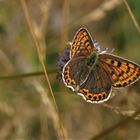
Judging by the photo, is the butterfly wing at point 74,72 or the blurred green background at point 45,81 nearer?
the butterfly wing at point 74,72

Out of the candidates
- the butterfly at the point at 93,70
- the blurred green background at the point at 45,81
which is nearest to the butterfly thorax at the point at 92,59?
the butterfly at the point at 93,70

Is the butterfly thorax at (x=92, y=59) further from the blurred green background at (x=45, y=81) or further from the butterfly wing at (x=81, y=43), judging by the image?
the blurred green background at (x=45, y=81)

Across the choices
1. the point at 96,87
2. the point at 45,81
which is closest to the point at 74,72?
the point at 96,87

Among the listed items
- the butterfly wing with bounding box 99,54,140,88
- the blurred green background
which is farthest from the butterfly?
the blurred green background

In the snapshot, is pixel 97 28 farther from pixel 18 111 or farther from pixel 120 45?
pixel 18 111

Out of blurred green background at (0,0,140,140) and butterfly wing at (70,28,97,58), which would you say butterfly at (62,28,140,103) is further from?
blurred green background at (0,0,140,140)

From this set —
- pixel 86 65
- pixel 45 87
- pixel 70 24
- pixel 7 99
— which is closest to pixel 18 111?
pixel 7 99

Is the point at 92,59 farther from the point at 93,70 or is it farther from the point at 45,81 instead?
the point at 45,81
